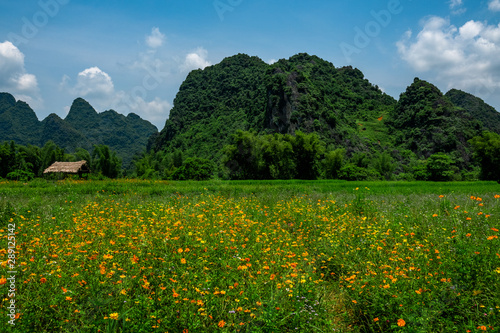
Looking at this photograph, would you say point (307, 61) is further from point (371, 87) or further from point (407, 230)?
point (407, 230)

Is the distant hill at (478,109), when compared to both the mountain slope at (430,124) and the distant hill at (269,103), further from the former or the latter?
the mountain slope at (430,124)

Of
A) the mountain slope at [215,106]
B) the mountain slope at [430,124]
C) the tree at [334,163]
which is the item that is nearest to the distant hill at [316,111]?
the mountain slope at [430,124]

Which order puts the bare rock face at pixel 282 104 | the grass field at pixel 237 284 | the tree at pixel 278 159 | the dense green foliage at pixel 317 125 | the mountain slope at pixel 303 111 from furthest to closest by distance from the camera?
the bare rock face at pixel 282 104
the mountain slope at pixel 303 111
the dense green foliage at pixel 317 125
the tree at pixel 278 159
the grass field at pixel 237 284

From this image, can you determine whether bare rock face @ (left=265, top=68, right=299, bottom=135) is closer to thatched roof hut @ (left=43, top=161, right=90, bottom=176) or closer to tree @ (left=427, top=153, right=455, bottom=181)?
tree @ (left=427, top=153, right=455, bottom=181)

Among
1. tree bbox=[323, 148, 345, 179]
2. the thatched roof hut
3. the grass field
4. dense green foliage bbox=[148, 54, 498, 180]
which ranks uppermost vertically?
dense green foliage bbox=[148, 54, 498, 180]

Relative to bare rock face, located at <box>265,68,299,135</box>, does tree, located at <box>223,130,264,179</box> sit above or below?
below

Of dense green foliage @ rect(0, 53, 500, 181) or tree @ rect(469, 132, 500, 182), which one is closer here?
dense green foliage @ rect(0, 53, 500, 181)

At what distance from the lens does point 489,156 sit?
44.6 m

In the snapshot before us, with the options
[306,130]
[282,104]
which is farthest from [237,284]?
[282,104]

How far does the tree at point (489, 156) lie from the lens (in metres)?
43.6

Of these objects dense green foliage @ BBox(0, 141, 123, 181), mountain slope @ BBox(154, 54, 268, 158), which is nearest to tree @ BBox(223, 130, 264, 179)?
dense green foliage @ BBox(0, 141, 123, 181)

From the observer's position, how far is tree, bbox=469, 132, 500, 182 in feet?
143

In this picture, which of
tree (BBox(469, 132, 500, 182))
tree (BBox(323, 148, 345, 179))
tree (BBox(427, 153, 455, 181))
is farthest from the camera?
tree (BBox(323, 148, 345, 179))

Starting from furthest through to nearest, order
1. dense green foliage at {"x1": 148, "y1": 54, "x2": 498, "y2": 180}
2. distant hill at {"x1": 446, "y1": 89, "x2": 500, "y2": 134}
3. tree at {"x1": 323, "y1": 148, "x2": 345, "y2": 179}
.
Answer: distant hill at {"x1": 446, "y1": 89, "x2": 500, "y2": 134} → tree at {"x1": 323, "y1": 148, "x2": 345, "y2": 179} → dense green foliage at {"x1": 148, "y1": 54, "x2": 498, "y2": 180}
